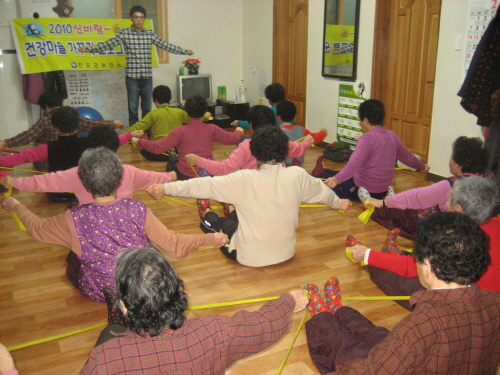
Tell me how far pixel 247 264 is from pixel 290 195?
59 centimetres

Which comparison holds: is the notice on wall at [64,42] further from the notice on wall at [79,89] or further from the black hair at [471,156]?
the black hair at [471,156]

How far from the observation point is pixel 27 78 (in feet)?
23.0

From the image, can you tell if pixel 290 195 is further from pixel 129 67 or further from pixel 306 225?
pixel 129 67

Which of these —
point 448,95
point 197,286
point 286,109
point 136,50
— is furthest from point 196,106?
point 136,50

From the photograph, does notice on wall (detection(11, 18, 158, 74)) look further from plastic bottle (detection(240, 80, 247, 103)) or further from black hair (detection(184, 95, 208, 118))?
black hair (detection(184, 95, 208, 118))

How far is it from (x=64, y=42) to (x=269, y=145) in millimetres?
Result: 5215

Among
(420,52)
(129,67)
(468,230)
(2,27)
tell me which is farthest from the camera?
(129,67)

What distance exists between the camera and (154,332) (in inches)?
55.7

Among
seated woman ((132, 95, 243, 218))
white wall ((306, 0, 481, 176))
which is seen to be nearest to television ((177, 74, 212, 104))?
white wall ((306, 0, 481, 176))

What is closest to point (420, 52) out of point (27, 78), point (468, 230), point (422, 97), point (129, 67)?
point (422, 97)

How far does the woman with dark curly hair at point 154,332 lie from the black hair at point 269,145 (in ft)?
5.67

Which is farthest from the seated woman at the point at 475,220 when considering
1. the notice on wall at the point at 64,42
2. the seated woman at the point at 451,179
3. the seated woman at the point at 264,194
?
the notice on wall at the point at 64,42

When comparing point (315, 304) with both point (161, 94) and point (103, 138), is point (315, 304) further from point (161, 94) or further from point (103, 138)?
point (161, 94)

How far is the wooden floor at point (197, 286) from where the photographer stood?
2521 mm
